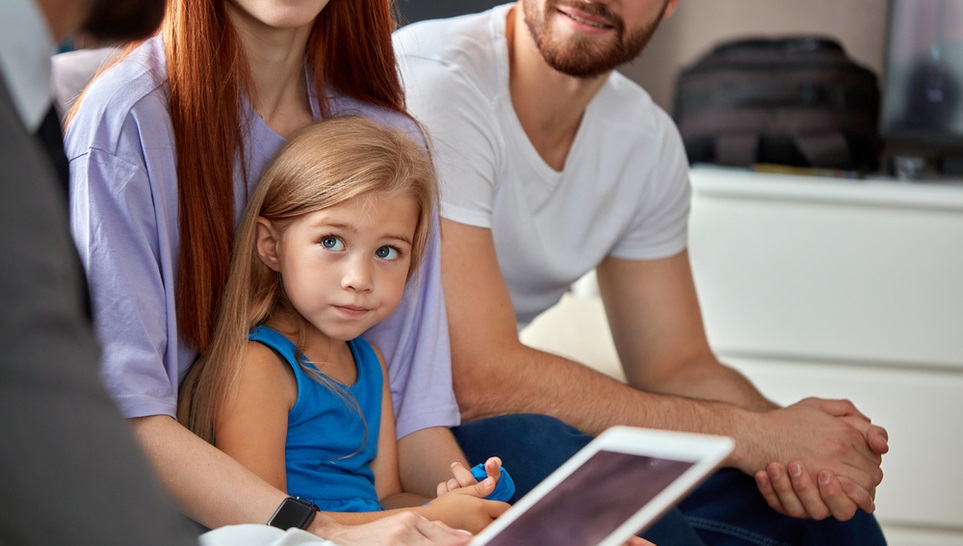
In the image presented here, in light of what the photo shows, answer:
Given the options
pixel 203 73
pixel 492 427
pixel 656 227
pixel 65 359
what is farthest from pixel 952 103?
pixel 65 359

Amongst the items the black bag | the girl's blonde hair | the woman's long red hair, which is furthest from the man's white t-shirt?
the black bag

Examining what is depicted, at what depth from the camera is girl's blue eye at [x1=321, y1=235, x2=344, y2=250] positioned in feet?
3.84

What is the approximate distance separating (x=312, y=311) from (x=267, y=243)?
9cm

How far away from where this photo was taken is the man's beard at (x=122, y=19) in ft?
2.26

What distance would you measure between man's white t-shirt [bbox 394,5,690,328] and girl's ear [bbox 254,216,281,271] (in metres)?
0.32

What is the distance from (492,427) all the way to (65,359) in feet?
2.83

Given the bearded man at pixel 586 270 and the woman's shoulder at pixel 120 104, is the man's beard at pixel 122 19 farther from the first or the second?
the bearded man at pixel 586 270

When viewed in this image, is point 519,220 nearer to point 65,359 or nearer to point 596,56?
point 596,56

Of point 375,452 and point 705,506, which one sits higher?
point 375,452

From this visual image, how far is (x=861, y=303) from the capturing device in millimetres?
2527

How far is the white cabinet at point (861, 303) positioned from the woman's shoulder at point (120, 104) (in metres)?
1.52

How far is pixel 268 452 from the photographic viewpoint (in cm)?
109

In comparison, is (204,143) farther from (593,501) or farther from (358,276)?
(593,501)

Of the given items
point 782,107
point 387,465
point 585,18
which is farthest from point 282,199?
point 782,107
